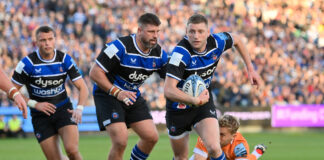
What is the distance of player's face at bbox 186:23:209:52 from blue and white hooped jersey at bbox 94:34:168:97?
29.6 inches

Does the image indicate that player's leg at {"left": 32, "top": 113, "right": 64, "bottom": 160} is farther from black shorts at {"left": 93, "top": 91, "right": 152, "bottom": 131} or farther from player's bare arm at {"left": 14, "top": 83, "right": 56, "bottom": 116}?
black shorts at {"left": 93, "top": 91, "right": 152, "bottom": 131}

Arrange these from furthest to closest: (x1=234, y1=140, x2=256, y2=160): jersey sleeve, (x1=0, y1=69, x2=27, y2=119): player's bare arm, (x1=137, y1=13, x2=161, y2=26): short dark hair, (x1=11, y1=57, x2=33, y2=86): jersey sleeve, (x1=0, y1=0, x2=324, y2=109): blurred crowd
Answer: (x1=0, y1=0, x2=324, y2=109): blurred crowd < (x1=11, y1=57, x2=33, y2=86): jersey sleeve < (x1=234, y1=140, x2=256, y2=160): jersey sleeve < (x1=137, y1=13, x2=161, y2=26): short dark hair < (x1=0, y1=69, x2=27, y2=119): player's bare arm

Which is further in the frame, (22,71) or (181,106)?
(22,71)

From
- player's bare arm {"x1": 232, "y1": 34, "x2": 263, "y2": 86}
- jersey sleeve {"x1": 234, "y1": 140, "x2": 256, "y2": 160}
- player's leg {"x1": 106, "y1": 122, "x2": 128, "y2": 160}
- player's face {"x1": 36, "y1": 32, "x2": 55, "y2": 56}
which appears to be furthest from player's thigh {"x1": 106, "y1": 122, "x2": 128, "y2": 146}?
player's bare arm {"x1": 232, "y1": 34, "x2": 263, "y2": 86}

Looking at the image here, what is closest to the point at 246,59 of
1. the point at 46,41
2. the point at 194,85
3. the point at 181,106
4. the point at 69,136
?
the point at 181,106

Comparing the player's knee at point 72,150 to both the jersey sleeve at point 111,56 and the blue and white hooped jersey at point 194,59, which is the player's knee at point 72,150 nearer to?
the jersey sleeve at point 111,56

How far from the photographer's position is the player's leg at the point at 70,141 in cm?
916

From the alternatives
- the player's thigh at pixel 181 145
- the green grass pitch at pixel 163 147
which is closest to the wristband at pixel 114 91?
the player's thigh at pixel 181 145

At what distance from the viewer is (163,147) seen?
18.4 m

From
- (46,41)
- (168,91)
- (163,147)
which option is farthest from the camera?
(163,147)

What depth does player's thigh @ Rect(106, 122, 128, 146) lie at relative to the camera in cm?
902

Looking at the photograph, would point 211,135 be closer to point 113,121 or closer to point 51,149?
point 113,121

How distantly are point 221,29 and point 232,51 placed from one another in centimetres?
191

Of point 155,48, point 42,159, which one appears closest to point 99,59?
point 155,48
